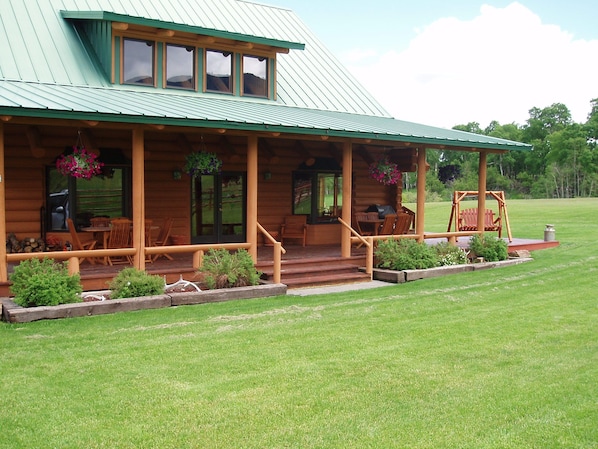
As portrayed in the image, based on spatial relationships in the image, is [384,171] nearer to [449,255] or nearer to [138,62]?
[449,255]

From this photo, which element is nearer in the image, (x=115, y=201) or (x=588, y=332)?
(x=588, y=332)

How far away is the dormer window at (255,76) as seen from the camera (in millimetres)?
14992

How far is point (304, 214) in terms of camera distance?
1622 cm

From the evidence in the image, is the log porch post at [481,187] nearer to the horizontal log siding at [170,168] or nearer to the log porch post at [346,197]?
the horizontal log siding at [170,168]

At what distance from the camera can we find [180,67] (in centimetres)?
1400

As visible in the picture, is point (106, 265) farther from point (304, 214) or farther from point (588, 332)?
point (588, 332)

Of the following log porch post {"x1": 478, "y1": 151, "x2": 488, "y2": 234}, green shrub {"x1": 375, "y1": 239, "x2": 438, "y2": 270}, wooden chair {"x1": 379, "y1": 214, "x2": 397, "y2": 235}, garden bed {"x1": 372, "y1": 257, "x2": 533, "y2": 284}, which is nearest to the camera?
garden bed {"x1": 372, "y1": 257, "x2": 533, "y2": 284}

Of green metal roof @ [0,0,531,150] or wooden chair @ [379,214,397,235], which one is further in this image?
wooden chair @ [379,214,397,235]

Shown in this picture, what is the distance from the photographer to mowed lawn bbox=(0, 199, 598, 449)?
464 cm

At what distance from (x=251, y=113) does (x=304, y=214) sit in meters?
4.76

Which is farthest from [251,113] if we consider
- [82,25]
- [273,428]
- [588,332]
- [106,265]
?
[273,428]

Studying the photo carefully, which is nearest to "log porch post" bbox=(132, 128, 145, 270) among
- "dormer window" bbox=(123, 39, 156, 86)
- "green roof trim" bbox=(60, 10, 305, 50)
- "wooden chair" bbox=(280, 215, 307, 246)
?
"dormer window" bbox=(123, 39, 156, 86)

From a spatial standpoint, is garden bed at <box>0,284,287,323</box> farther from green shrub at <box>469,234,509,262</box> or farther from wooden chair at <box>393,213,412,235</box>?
green shrub at <box>469,234,509,262</box>

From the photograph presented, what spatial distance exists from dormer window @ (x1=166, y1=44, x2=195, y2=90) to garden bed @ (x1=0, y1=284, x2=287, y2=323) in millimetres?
5808
